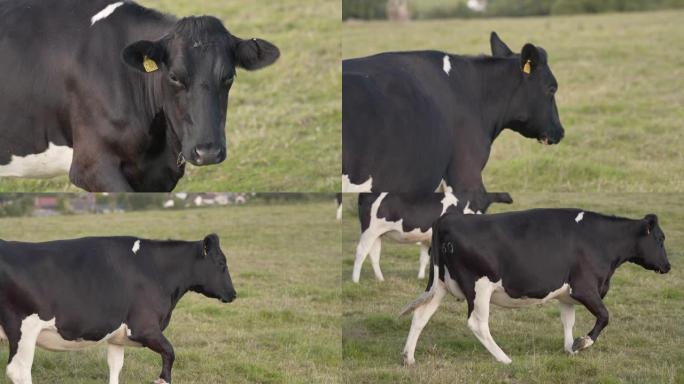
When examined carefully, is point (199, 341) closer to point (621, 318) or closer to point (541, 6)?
point (621, 318)

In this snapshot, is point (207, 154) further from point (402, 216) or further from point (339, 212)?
point (339, 212)

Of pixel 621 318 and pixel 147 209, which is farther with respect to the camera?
pixel 147 209

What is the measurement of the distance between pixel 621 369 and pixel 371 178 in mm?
2534

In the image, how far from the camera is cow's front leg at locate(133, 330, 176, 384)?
25.6 feet

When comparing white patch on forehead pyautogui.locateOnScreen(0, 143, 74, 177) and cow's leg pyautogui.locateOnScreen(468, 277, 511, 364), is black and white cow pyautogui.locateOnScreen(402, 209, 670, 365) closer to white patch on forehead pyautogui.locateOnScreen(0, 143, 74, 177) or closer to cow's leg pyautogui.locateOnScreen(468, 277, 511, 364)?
cow's leg pyautogui.locateOnScreen(468, 277, 511, 364)

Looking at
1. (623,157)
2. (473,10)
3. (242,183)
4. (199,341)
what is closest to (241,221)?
(242,183)

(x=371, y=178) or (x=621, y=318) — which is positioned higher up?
(x=371, y=178)

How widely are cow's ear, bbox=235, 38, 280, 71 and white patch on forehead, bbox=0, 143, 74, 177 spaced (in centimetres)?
140

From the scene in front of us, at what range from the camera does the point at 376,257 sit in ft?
33.0

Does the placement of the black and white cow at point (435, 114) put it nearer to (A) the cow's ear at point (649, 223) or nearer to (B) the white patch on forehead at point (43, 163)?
(A) the cow's ear at point (649, 223)

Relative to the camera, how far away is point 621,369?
812cm

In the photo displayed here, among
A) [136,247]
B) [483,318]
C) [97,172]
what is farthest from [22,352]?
[483,318]

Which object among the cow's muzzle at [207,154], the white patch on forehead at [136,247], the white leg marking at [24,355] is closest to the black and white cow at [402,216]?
the white patch on forehead at [136,247]

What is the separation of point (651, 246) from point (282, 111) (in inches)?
249
